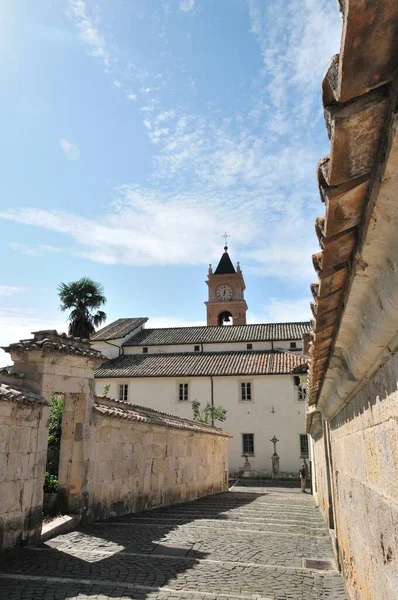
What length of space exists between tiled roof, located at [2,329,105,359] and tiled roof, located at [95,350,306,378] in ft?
74.7

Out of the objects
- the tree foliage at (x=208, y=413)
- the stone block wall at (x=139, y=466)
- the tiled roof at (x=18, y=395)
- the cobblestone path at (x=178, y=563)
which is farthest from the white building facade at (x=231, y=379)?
the tiled roof at (x=18, y=395)

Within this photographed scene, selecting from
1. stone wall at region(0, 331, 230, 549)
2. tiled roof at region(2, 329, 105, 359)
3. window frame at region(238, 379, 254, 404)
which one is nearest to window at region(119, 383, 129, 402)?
window frame at region(238, 379, 254, 404)

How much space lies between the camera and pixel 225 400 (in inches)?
1262

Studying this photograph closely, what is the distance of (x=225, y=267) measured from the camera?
171 feet

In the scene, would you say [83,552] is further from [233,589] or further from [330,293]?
[330,293]

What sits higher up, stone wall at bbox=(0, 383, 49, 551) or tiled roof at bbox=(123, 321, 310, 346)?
tiled roof at bbox=(123, 321, 310, 346)

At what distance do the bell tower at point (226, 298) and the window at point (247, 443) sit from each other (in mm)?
17432

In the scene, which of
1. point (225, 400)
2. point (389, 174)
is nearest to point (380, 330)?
point (389, 174)

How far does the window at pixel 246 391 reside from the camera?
1255 inches

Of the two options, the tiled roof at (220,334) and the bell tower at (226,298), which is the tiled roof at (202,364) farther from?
the bell tower at (226,298)

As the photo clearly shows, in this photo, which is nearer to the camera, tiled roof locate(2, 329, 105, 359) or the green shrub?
tiled roof locate(2, 329, 105, 359)

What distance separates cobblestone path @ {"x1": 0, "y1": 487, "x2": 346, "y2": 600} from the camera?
17.1 feet

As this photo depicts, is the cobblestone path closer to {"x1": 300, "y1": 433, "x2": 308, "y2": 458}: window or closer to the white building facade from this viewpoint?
the white building facade

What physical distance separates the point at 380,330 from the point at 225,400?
101 ft
